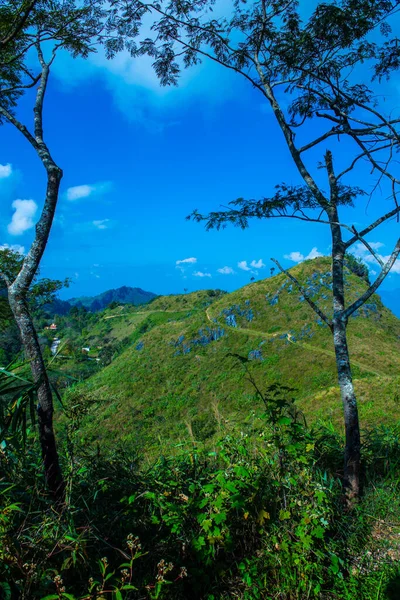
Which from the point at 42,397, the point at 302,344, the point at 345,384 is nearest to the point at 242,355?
the point at 302,344

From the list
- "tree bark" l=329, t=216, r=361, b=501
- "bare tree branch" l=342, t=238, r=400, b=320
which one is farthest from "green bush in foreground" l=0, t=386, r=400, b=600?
"bare tree branch" l=342, t=238, r=400, b=320

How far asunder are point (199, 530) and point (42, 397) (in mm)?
2200

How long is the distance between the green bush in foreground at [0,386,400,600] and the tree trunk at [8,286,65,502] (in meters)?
0.16

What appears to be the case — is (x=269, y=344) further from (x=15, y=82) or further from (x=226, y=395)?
(x=15, y=82)

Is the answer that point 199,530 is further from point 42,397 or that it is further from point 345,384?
point 345,384

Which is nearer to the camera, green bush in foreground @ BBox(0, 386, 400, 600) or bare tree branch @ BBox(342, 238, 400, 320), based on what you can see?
green bush in foreground @ BBox(0, 386, 400, 600)

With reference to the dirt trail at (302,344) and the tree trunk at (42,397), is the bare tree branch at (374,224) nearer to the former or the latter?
the tree trunk at (42,397)

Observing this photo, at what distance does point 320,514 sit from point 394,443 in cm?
261

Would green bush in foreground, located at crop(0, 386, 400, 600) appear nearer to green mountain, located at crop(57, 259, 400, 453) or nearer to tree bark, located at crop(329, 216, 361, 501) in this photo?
tree bark, located at crop(329, 216, 361, 501)

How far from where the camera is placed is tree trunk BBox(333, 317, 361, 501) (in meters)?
4.46

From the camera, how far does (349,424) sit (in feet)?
15.3

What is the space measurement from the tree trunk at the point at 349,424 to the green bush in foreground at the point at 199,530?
25cm

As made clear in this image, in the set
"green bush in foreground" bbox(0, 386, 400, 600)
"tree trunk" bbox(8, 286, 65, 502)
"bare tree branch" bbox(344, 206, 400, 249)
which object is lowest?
"green bush in foreground" bbox(0, 386, 400, 600)

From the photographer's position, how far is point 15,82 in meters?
6.34
